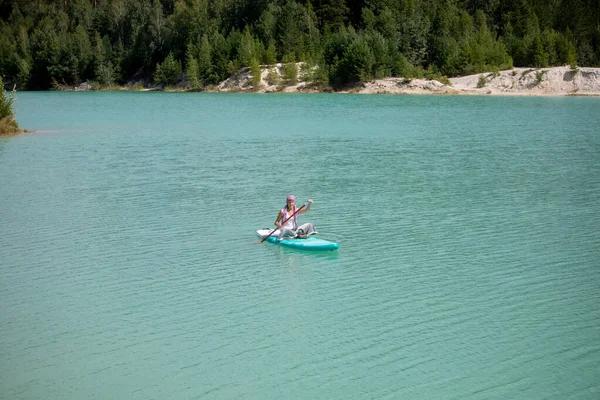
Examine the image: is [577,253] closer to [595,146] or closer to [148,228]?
[148,228]

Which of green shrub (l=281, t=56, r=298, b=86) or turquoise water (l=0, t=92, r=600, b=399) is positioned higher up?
green shrub (l=281, t=56, r=298, b=86)

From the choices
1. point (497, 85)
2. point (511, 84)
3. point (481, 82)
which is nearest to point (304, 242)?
point (511, 84)

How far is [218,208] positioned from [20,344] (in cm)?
1087

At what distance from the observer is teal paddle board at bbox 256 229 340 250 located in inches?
727

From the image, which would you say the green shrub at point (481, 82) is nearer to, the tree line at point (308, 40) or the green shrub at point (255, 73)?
the tree line at point (308, 40)

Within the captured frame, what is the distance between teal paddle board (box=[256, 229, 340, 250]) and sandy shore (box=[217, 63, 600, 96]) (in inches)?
2683

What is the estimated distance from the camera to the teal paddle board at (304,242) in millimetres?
18456

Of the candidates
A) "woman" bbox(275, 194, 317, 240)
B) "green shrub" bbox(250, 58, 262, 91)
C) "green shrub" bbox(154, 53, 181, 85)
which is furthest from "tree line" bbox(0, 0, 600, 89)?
Answer: "woman" bbox(275, 194, 317, 240)

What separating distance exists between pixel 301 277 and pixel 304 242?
6.75ft

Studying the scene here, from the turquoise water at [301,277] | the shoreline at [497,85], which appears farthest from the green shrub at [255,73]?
the turquoise water at [301,277]

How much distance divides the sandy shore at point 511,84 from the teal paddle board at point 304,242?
224ft

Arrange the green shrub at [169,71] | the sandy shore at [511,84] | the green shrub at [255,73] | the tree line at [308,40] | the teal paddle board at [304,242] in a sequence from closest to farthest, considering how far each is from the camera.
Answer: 1. the teal paddle board at [304,242]
2. the sandy shore at [511,84]
3. the tree line at [308,40]
4. the green shrub at [255,73]
5. the green shrub at [169,71]

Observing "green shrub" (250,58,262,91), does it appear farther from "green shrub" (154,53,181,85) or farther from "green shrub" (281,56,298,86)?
"green shrub" (154,53,181,85)

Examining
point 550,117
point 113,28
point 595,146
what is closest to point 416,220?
point 595,146
